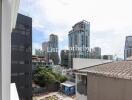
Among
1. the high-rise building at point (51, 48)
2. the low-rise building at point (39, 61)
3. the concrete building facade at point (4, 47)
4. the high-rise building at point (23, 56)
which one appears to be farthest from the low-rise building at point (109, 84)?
the high-rise building at point (51, 48)

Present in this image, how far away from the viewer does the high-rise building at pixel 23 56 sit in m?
12.3

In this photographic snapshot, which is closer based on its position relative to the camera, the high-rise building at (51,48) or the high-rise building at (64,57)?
the high-rise building at (64,57)

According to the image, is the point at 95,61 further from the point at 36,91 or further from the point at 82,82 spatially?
the point at 36,91

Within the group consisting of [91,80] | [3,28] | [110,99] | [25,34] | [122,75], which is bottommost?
[110,99]

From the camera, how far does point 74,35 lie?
19.3 meters

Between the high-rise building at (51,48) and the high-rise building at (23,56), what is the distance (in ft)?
30.5

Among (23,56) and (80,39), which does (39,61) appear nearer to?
(80,39)

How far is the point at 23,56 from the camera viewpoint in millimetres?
12984

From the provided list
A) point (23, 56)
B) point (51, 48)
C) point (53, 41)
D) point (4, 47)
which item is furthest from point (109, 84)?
point (53, 41)

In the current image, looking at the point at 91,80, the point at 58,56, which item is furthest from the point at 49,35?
the point at 91,80

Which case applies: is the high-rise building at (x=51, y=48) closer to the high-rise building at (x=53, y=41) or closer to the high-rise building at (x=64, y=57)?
the high-rise building at (x=53, y=41)

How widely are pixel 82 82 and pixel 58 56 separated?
18702mm

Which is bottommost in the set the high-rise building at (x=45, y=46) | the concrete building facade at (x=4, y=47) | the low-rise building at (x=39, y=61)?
the low-rise building at (x=39, y=61)

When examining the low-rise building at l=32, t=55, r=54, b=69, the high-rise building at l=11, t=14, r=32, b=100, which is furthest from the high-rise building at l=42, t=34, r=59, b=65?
the high-rise building at l=11, t=14, r=32, b=100
